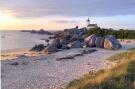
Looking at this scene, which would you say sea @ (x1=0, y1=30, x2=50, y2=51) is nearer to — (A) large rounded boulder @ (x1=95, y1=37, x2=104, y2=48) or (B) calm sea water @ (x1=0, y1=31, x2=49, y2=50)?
(B) calm sea water @ (x1=0, y1=31, x2=49, y2=50)

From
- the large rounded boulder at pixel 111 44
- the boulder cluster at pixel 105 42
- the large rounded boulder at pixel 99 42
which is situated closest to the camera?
the large rounded boulder at pixel 111 44

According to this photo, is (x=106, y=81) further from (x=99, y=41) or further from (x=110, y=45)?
(x=99, y=41)

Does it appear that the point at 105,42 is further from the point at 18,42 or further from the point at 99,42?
the point at 18,42

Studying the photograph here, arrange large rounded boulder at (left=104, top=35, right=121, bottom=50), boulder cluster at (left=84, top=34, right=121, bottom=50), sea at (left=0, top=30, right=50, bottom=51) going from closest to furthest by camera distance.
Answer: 1. large rounded boulder at (left=104, top=35, right=121, bottom=50)
2. boulder cluster at (left=84, top=34, right=121, bottom=50)
3. sea at (left=0, top=30, right=50, bottom=51)

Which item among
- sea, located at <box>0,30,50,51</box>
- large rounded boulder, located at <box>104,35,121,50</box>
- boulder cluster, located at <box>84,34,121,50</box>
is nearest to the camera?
large rounded boulder, located at <box>104,35,121,50</box>

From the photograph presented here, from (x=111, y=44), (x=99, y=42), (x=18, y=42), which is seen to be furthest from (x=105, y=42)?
(x=18, y=42)

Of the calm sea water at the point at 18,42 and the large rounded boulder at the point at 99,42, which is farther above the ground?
the large rounded boulder at the point at 99,42

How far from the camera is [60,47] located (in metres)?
41.9

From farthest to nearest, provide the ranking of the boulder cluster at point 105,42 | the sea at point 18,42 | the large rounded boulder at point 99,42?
the sea at point 18,42 → the large rounded boulder at point 99,42 → the boulder cluster at point 105,42

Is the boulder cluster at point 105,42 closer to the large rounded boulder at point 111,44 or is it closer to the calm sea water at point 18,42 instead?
the large rounded boulder at point 111,44

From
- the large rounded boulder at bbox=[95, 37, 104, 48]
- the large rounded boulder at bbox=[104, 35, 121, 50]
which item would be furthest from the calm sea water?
the large rounded boulder at bbox=[104, 35, 121, 50]

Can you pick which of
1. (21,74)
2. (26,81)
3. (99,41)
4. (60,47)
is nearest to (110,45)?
(99,41)

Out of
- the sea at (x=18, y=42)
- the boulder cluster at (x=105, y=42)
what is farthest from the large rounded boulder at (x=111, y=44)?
the sea at (x=18, y=42)

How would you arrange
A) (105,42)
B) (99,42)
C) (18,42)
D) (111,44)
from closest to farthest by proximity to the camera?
(111,44)
(105,42)
(99,42)
(18,42)
